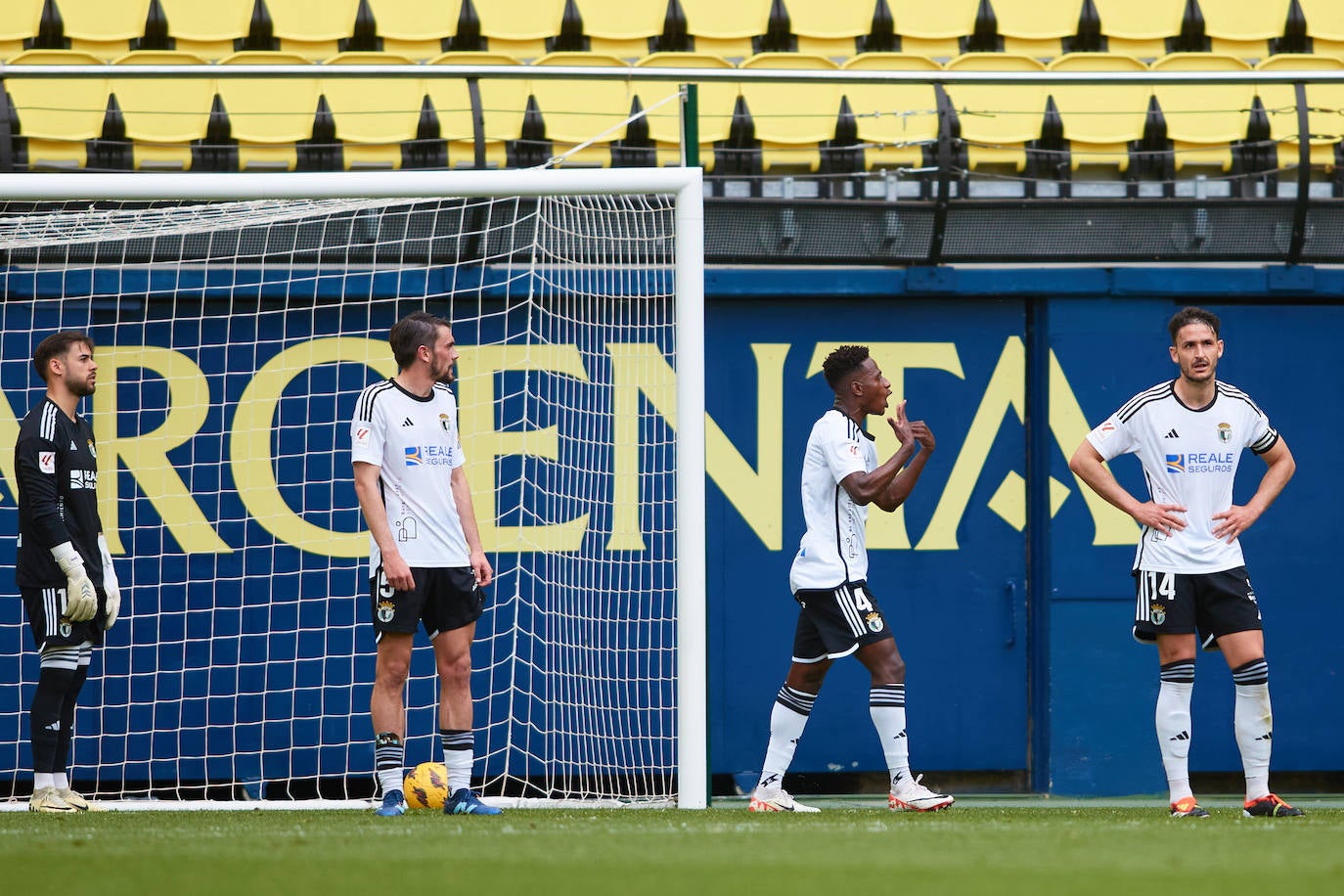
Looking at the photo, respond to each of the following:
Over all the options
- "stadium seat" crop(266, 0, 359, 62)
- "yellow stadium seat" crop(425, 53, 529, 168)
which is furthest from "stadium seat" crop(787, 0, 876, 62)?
"stadium seat" crop(266, 0, 359, 62)

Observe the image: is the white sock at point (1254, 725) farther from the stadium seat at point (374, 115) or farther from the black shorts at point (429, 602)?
the stadium seat at point (374, 115)

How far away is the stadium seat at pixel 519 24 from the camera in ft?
31.7

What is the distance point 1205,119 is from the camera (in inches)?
340

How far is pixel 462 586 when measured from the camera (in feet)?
17.1

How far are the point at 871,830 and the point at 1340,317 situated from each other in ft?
15.4

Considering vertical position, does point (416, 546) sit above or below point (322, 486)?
below

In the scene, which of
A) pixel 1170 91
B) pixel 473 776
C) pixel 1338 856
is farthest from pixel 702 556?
pixel 1170 91

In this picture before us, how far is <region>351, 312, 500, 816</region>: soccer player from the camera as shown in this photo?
511 cm

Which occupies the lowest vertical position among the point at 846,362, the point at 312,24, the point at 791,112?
the point at 846,362

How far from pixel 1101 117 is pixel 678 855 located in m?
6.36

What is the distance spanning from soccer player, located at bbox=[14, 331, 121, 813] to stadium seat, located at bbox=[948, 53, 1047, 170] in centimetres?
478

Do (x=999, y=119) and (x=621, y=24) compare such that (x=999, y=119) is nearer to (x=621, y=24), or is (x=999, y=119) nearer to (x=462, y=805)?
(x=621, y=24)

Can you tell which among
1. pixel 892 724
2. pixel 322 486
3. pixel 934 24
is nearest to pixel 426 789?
pixel 892 724

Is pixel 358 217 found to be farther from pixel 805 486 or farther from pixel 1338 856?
pixel 1338 856
